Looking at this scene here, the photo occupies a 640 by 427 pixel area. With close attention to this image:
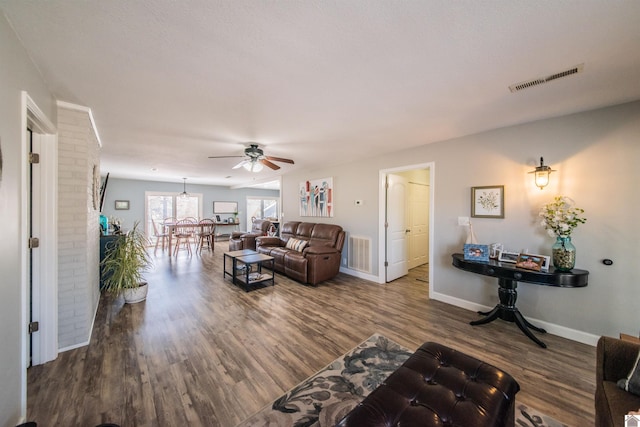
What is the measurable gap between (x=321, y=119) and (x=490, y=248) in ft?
8.60

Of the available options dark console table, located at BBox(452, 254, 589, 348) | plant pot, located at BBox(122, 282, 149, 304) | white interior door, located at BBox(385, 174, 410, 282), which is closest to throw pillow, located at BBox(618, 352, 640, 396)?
dark console table, located at BBox(452, 254, 589, 348)

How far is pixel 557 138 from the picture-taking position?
251 centimetres

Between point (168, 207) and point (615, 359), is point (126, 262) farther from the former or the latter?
point (168, 207)

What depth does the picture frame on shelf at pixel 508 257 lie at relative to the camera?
2.61m

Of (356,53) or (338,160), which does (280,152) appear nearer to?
(338,160)

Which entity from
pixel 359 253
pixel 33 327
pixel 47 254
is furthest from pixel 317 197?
pixel 33 327

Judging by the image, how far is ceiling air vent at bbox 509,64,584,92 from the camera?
1694 millimetres

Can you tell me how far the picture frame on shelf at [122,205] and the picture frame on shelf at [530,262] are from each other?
10151 mm

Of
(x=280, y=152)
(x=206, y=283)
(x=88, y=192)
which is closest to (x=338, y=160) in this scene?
(x=280, y=152)

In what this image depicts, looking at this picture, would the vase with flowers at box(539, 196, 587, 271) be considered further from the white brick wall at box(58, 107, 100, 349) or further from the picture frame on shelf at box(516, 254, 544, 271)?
the white brick wall at box(58, 107, 100, 349)

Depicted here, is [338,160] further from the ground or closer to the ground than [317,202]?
further from the ground

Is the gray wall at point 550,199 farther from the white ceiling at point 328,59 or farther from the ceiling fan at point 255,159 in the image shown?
the ceiling fan at point 255,159

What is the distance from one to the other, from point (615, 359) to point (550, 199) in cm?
186

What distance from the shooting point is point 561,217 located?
235cm
